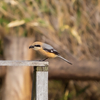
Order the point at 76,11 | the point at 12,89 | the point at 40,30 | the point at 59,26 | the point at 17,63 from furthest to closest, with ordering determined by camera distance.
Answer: the point at 76,11
the point at 59,26
the point at 40,30
the point at 12,89
the point at 17,63

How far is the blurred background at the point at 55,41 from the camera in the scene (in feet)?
6.51

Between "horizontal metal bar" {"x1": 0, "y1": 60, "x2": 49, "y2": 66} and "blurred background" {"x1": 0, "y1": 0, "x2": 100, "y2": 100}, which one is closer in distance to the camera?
"horizontal metal bar" {"x1": 0, "y1": 60, "x2": 49, "y2": 66}

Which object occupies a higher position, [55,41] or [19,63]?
[55,41]

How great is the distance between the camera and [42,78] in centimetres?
118

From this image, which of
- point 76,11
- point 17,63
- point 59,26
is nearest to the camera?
point 17,63

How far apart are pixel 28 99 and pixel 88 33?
45.5 inches

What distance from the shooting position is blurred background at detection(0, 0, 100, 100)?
1983 millimetres

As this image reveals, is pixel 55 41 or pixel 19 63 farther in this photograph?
pixel 55 41

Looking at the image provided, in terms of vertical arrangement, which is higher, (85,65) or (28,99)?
(85,65)

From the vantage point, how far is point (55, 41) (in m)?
2.47

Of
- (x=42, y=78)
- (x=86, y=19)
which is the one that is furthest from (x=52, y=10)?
(x=42, y=78)

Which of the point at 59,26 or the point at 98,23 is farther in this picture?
the point at 98,23

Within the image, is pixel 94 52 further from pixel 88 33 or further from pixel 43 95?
pixel 43 95

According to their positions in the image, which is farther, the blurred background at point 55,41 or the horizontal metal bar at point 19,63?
the blurred background at point 55,41
